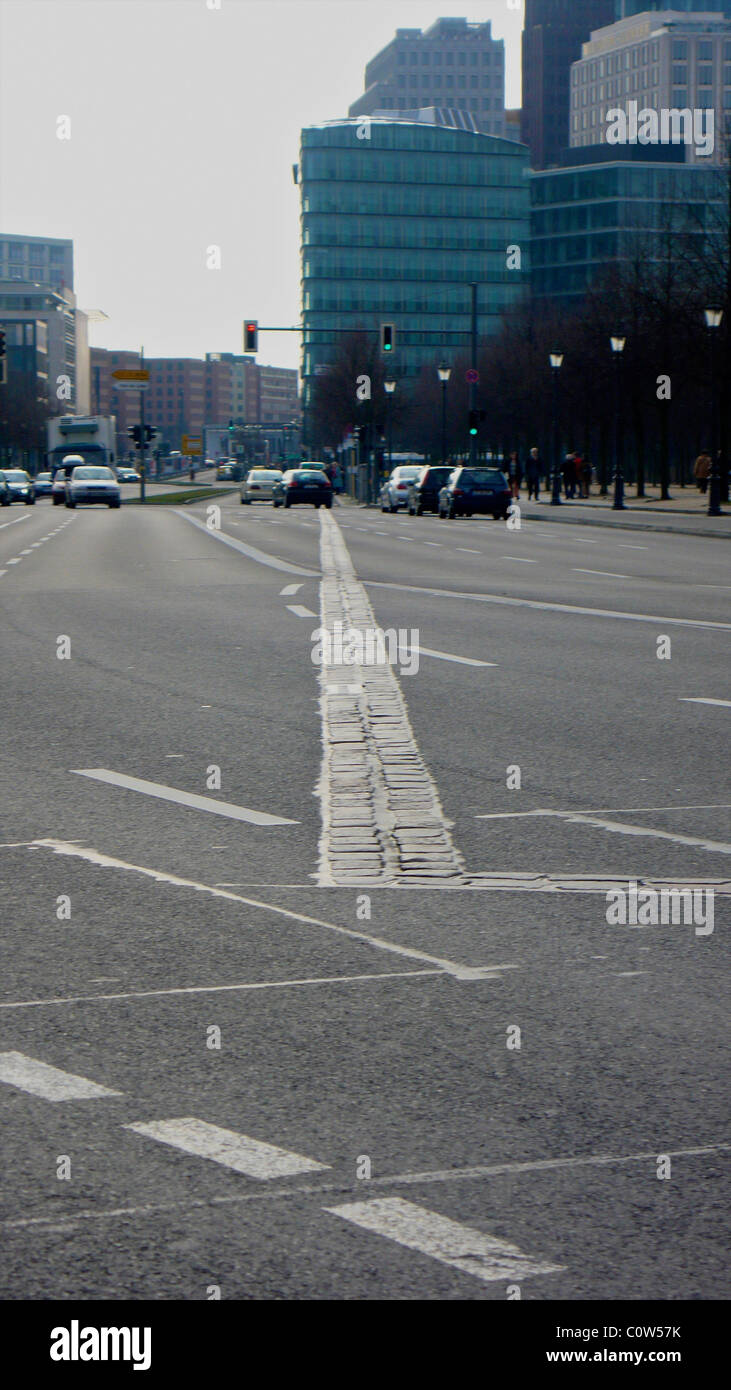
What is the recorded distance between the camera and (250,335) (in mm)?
59594

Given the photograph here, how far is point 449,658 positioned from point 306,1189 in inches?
435

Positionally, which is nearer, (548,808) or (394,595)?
(548,808)

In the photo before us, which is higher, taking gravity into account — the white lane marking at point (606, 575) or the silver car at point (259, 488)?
the silver car at point (259, 488)

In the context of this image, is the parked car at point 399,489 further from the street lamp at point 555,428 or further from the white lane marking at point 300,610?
the white lane marking at point 300,610

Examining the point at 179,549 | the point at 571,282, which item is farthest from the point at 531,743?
the point at 571,282

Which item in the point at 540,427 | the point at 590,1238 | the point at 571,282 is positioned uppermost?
the point at 571,282

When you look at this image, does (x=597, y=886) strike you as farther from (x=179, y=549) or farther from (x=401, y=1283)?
(x=179, y=549)

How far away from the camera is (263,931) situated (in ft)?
19.9

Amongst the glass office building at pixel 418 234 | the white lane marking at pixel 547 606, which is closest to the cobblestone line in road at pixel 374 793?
the white lane marking at pixel 547 606

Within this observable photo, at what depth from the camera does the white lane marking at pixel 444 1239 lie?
3.42 meters

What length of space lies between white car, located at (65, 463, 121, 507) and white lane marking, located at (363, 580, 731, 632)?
43.8 m

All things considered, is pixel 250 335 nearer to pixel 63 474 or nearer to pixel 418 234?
pixel 63 474

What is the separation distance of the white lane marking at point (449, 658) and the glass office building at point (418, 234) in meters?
151
